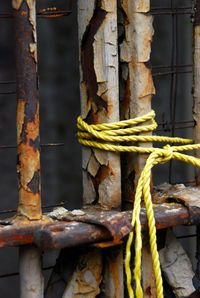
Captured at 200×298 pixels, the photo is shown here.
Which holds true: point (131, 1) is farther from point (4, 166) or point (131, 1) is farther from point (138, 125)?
point (4, 166)

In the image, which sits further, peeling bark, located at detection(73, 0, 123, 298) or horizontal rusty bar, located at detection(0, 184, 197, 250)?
peeling bark, located at detection(73, 0, 123, 298)

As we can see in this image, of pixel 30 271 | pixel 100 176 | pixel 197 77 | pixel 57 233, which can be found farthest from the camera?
pixel 197 77

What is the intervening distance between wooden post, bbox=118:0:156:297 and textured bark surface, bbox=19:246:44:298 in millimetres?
320

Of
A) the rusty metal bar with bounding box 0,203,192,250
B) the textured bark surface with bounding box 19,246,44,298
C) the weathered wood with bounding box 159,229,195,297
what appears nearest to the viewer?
the rusty metal bar with bounding box 0,203,192,250

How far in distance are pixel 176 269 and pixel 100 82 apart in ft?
1.99

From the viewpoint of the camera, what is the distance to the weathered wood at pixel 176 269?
63.4 inches

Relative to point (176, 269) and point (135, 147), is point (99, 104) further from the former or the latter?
point (176, 269)

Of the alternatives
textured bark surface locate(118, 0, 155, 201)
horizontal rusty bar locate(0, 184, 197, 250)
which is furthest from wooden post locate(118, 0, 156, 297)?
horizontal rusty bar locate(0, 184, 197, 250)

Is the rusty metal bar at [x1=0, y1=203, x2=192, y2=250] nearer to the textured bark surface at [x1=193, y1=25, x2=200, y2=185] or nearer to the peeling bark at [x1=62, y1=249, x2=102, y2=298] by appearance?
the peeling bark at [x1=62, y1=249, x2=102, y2=298]

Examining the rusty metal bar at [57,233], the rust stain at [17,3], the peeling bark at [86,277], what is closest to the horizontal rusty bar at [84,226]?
the rusty metal bar at [57,233]

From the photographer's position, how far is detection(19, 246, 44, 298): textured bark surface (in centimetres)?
141

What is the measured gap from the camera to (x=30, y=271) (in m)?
1.42

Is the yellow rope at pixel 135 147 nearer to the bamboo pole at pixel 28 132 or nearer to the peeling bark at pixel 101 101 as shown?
the peeling bark at pixel 101 101

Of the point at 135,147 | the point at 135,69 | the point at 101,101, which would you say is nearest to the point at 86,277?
the point at 135,147
